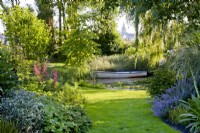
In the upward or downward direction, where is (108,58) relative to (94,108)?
upward

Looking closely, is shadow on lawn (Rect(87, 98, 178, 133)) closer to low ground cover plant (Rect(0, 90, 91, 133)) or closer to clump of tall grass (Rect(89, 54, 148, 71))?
low ground cover plant (Rect(0, 90, 91, 133))

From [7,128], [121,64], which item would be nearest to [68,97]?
[7,128]

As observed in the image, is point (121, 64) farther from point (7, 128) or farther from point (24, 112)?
point (7, 128)

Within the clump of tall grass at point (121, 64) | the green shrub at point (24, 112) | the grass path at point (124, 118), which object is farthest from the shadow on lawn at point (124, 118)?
the clump of tall grass at point (121, 64)

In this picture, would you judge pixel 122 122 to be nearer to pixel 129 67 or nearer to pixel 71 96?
pixel 71 96

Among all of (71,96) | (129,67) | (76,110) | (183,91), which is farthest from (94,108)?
(129,67)

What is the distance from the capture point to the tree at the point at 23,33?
10.8 meters

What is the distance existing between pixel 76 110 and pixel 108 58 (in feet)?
45.0

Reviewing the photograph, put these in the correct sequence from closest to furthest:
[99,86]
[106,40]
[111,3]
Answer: [111,3] < [99,86] < [106,40]

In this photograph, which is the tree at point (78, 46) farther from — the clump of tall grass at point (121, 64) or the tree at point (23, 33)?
the clump of tall grass at point (121, 64)

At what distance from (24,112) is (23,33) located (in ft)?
23.2

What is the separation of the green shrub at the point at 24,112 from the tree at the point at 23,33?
6356 mm

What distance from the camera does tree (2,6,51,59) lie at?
1083 centimetres

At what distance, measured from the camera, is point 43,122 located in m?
4.48
